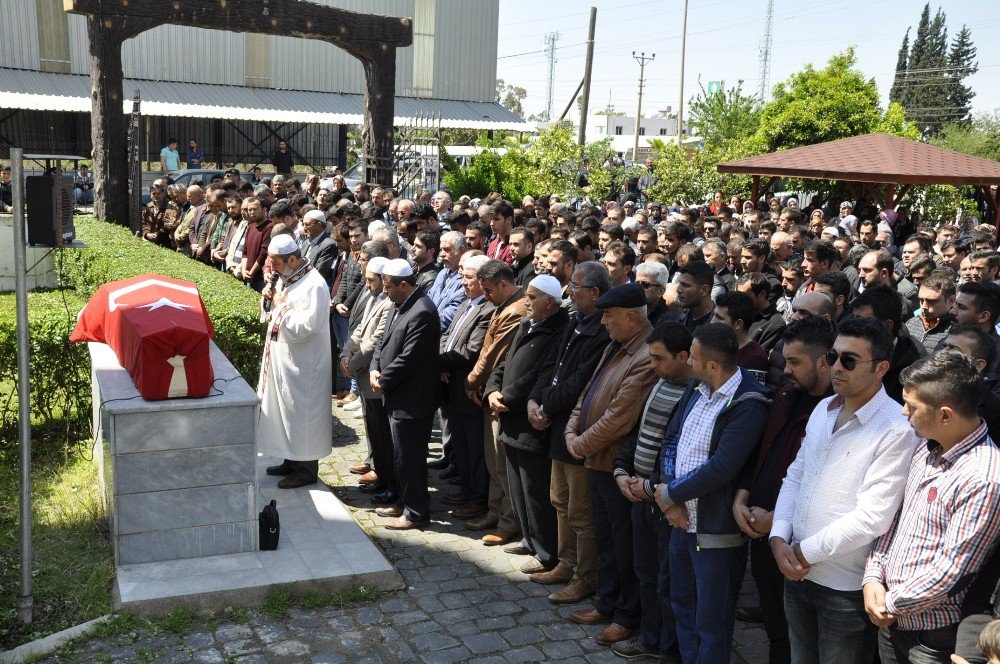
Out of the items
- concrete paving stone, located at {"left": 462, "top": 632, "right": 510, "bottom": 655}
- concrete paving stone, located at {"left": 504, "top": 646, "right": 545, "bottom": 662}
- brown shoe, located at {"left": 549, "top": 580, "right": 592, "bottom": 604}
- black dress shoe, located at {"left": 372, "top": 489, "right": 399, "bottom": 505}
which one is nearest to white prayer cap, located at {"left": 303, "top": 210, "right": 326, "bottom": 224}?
black dress shoe, located at {"left": 372, "top": 489, "right": 399, "bottom": 505}

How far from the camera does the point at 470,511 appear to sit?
22.9 ft

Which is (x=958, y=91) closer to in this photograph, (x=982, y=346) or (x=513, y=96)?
(x=513, y=96)

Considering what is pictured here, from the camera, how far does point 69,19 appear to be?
27.5 m

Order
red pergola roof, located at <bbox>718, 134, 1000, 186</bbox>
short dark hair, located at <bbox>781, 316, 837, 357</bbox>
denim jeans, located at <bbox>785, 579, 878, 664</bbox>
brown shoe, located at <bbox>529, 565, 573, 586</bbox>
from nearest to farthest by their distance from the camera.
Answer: denim jeans, located at <bbox>785, 579, 878, 664</bbox>
short dark hair, located at <bbox>781, 316, 837, 357</bbox>
brown shoe, located at <bbox>529, 565, 573, 586</bbox>
red pergola roof, located at <bbox>718, 134, 1000, 186</bbox>

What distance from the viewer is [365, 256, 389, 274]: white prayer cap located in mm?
6828

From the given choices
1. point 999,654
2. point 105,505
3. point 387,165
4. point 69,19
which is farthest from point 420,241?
point 69,19

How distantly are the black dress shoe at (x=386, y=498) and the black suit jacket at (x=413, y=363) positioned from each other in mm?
779

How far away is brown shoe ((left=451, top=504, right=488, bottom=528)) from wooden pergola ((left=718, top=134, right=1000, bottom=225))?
10.6 metres

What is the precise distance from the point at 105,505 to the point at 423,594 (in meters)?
2.31

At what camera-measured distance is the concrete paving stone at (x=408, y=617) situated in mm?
5387

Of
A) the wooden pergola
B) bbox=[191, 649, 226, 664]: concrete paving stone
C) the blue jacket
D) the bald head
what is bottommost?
bbox=[191, 649, 226, 664]: concrete paving stone

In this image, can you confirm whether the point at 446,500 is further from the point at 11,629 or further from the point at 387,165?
the point at 387,165

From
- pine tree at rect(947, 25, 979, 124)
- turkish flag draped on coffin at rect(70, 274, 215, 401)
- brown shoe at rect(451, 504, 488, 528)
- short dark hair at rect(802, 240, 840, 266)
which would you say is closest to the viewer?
turkish flag draped on coffin at rect(70, 274, 215, 401)

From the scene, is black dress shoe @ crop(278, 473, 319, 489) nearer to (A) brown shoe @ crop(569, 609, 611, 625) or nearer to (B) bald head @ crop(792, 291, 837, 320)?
(A) brown shoe @ crop(569, 609, 611, 625)
